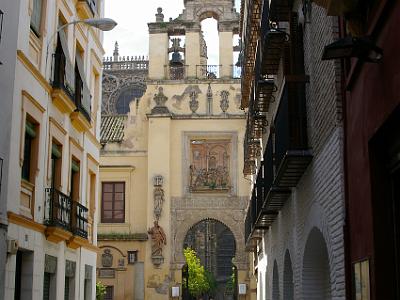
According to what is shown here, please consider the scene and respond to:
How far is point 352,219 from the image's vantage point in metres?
8.14

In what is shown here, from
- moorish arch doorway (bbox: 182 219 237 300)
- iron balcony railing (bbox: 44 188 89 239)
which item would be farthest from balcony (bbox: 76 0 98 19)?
moorish arch doorway (bbox: 182 219 237 300)

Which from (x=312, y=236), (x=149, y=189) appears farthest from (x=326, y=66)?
(x=149, y=189)

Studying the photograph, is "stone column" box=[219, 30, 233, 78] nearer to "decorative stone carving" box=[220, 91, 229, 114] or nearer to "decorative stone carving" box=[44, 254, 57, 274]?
"decorative stone carving" box=[220, 91, 229, 114]

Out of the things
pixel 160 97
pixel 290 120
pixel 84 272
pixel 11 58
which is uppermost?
pixel 160 97

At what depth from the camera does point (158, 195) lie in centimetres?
3803

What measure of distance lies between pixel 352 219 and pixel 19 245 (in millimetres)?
8184

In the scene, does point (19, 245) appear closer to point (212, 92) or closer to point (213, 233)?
point (212, 92)

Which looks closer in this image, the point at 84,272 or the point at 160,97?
the point at 84,272

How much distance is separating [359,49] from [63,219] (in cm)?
1237

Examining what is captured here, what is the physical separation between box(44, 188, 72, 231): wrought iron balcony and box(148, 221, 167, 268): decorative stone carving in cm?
1967

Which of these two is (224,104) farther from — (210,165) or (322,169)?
(322,169)

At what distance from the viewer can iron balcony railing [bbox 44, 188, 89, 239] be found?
16328mm

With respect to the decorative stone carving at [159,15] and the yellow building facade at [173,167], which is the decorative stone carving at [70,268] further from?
the decorative stone carving at [159,15]

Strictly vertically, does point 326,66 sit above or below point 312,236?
above
